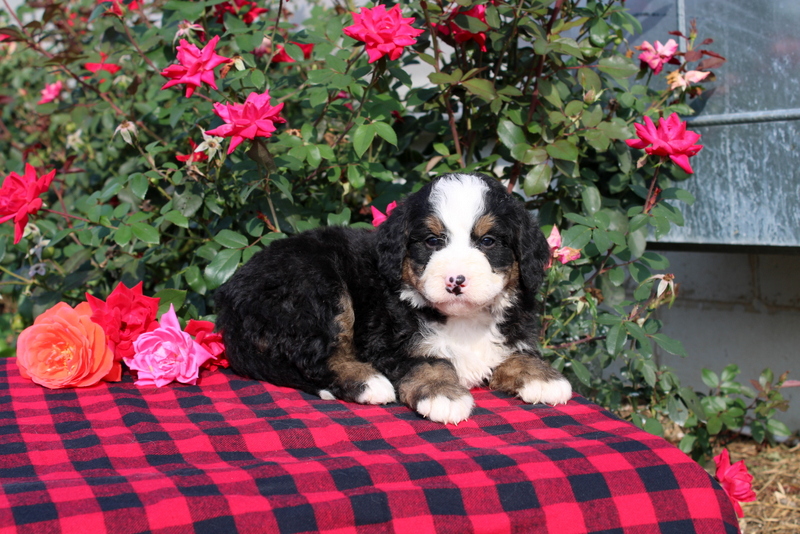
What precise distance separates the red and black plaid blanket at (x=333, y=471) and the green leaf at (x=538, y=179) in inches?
40.1

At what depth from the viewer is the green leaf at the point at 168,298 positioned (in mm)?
3156

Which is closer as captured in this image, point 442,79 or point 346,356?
point 346,356

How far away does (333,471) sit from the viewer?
1.96 metres

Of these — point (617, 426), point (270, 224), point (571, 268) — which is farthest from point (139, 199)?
point (617, 426)

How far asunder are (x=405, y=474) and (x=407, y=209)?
1.01 meters

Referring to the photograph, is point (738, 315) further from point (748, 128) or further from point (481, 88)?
point (481, 88)

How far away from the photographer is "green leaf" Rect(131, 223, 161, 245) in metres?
3.00

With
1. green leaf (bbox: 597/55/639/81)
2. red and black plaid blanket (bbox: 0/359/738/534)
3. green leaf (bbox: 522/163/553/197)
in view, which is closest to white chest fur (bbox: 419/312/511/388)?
red and black plaid blanket (bbox: 0/359/738/534)

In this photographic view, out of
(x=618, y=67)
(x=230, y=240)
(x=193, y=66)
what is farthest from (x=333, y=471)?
(x=618, y=67)

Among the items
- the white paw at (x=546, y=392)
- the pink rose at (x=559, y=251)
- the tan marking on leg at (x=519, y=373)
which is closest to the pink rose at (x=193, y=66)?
the pink rose at (x=559, y=251)

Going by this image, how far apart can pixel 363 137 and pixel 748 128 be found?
1.91 meters

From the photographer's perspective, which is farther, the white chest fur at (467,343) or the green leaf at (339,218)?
the green leaf at (339,218)

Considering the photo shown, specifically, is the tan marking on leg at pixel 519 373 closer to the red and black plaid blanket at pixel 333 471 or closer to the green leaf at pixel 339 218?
the red and black plaid blanket at pixel 333 471

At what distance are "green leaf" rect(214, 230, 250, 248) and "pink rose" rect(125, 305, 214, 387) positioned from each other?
0.47 metres
